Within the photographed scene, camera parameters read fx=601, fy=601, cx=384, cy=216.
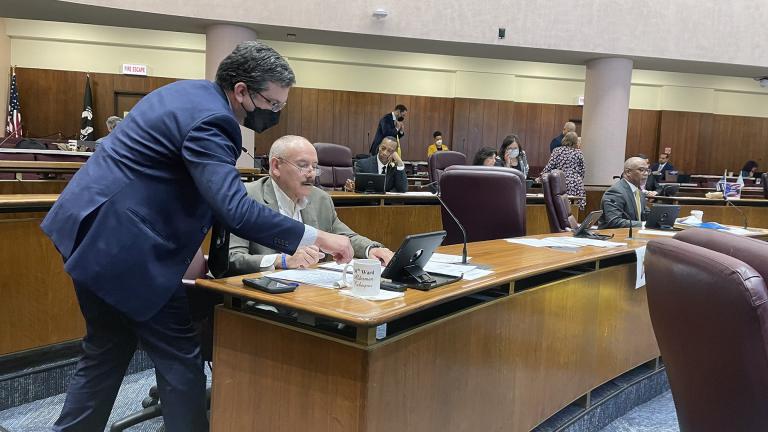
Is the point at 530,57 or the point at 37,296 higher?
the point at 530,57

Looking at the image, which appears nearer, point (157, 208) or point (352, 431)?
point (352, 431)

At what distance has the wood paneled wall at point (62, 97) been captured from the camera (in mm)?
10297

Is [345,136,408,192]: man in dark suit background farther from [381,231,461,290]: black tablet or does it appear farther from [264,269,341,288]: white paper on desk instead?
[381,231,461,290]: black tablet

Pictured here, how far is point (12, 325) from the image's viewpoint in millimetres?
2467

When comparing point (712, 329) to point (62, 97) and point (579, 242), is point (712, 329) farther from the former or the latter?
point (62, 97)

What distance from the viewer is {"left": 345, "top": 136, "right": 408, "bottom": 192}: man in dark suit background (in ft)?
18.3

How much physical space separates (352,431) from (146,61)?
10.7 meters

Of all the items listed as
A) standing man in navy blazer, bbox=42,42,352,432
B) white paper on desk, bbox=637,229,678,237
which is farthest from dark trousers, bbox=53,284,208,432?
white paper on desk, bbox=637,229,678,237

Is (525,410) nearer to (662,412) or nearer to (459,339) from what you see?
(459,339)

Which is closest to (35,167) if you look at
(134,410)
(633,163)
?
(134,410)

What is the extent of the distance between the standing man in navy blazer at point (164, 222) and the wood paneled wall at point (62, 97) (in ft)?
31.8

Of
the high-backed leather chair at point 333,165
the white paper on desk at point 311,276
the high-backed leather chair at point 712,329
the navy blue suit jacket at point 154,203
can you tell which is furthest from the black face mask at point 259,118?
the high-backed leather chair at point 333,165

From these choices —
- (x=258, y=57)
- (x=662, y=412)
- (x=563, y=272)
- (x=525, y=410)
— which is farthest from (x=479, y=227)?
(x=258, y=57)

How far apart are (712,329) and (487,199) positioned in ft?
7.96
